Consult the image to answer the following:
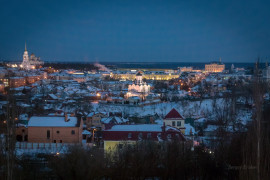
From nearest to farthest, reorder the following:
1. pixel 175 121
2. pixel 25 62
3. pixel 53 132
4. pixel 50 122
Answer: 1. pixel 53 132
2. pixel 50 122
3. pixel 175 121
4. pixel 25 62

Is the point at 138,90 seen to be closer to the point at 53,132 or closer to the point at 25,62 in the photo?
the point at 53,132

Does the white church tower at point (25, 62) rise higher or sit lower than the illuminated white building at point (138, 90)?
higher

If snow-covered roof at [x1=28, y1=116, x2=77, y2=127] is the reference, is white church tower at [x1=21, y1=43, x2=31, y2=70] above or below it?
above

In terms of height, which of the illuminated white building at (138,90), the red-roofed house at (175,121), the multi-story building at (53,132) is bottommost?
the multi-story building at (53,132)

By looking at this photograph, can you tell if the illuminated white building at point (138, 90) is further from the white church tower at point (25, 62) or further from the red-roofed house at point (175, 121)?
the white church tower at point (25, 62)

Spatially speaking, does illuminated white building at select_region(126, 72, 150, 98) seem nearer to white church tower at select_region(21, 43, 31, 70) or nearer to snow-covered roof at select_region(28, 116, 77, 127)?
snow-covered roof at select_region(28, 116, 77, 127)

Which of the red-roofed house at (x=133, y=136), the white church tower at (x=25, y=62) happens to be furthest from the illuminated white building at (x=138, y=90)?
the white church tower at (x=25, y=62)

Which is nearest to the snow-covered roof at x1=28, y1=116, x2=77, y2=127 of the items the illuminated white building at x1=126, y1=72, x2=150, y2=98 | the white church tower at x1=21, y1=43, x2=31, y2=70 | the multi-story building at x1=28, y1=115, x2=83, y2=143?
the multi-story building at x1=28, y1=115, x2=83, y2=143

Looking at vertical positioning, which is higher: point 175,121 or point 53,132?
point 175,121

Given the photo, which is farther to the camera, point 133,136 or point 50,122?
point 50,122

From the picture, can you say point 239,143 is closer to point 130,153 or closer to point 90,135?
point 130,153

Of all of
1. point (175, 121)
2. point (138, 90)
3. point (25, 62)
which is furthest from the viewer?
point (25, 62)

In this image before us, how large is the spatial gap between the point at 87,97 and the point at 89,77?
21556 millimetres

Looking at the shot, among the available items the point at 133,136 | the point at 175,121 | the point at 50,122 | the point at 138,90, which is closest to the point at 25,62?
the point at 138,90
